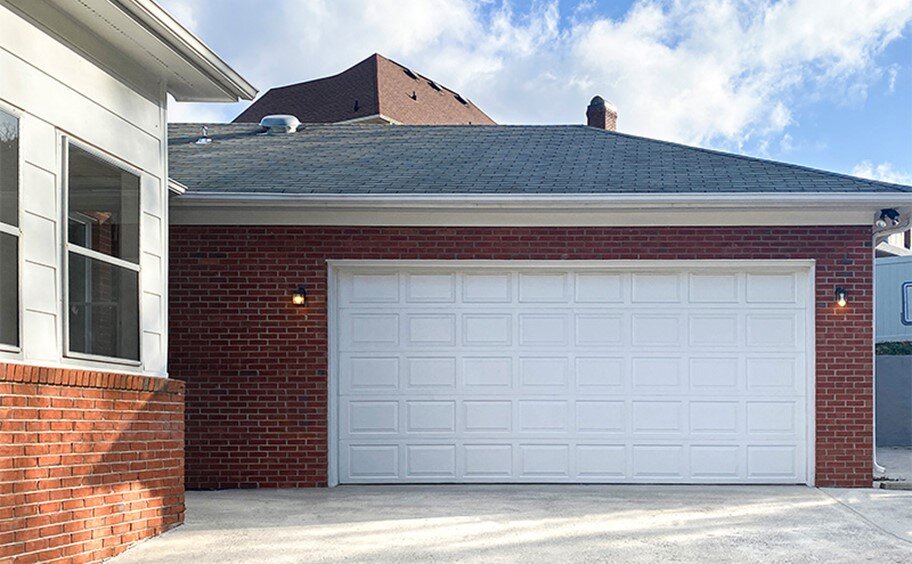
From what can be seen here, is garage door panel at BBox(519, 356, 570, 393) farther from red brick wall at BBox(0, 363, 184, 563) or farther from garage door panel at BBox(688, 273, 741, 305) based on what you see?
red brick wall at BBox(0, 363, 184, 563)

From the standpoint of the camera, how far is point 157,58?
8.06 metres

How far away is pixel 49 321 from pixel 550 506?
4726 mm

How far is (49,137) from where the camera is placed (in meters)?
6.84

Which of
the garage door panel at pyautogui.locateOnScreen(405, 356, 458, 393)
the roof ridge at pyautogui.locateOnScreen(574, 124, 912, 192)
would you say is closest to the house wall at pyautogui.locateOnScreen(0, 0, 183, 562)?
the garage door panel at pyautogui.locateOnScreen(405, 356, 458, 393)

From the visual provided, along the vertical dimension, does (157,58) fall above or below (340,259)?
above

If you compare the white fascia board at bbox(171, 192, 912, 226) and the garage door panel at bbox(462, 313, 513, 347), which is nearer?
the white fascia board at bbox(171, 192, 912, 226)

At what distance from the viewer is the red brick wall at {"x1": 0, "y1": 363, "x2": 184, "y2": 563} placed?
6184 mm

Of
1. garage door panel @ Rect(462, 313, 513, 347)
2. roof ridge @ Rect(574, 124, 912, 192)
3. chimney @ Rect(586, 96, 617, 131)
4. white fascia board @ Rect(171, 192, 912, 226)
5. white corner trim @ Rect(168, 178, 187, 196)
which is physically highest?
chimney @ Rect(586, 96, 617, 131)

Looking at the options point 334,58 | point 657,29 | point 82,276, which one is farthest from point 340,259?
point 334,58

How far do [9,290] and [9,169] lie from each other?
0.72m

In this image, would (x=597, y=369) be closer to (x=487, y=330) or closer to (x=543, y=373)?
(x=543, y=373)

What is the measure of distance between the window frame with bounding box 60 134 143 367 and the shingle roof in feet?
10.2

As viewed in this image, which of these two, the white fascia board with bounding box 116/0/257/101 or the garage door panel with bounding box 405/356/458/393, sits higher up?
the white fascia board with bounding box 116/0/257/101

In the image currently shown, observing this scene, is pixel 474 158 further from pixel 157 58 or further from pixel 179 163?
pixel 157 58
